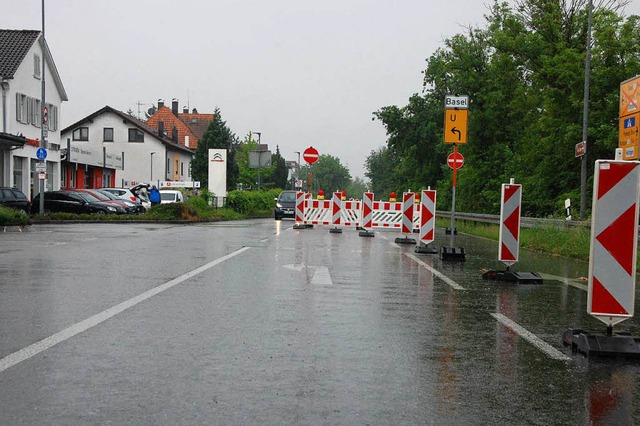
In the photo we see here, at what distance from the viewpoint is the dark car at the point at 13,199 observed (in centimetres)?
3056

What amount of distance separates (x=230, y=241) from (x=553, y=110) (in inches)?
700

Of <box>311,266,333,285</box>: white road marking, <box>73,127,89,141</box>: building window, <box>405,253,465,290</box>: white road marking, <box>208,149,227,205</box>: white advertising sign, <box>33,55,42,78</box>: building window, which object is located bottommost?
<box>405,253,465,290</box>: white road marking

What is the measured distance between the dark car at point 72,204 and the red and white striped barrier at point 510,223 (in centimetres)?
2749

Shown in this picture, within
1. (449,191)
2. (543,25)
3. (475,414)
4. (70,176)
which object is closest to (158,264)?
(475,414)

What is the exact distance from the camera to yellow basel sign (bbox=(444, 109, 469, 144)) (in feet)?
58.6

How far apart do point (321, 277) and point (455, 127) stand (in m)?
8.09

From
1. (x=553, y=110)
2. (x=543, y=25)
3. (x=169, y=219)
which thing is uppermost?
(x=543, y=25)

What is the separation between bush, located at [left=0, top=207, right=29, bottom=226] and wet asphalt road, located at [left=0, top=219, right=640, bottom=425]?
16217 mm

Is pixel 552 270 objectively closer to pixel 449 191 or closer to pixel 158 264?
pixel 158 264

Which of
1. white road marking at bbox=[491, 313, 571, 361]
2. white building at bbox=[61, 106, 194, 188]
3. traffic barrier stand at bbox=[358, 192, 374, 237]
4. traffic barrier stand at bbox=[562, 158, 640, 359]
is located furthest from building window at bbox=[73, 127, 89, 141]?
traffic barrier stand at bbox=[562, 158, 640, 359]

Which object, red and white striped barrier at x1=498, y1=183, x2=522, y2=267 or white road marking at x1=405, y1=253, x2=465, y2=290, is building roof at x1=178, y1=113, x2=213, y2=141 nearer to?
white road marking at x1=405, y1=253, x2=465, y2=290

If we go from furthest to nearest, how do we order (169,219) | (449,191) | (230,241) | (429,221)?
(449,191) < (169,219) < (230,241) < (429,221)

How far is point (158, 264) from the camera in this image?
12602mm

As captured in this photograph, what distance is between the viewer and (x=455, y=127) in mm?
17828
